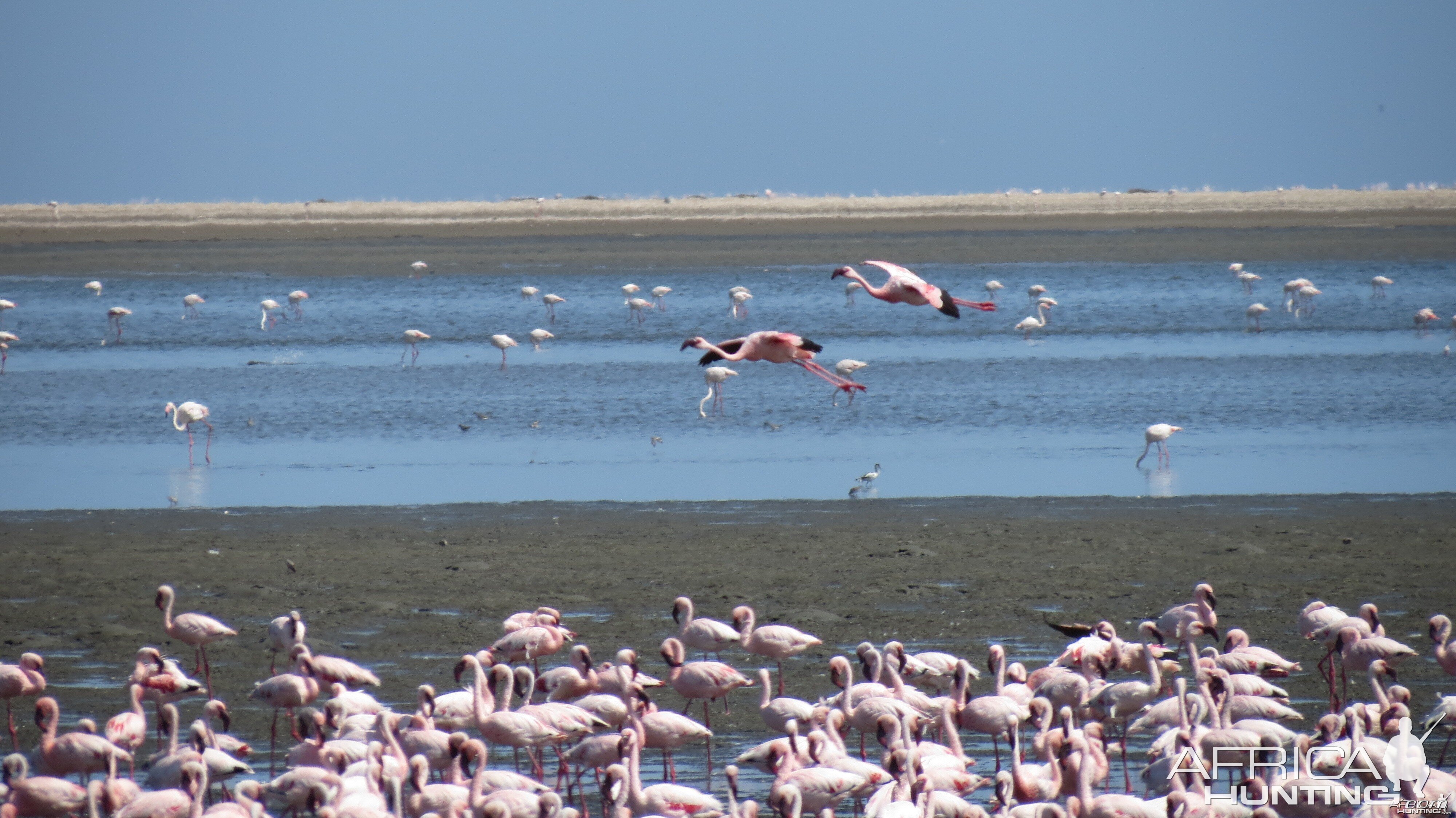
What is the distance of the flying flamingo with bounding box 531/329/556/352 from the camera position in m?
25.0

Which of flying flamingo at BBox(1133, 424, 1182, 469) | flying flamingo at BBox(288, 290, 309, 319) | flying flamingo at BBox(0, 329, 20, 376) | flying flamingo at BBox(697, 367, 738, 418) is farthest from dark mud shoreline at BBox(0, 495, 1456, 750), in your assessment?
flying flamingo at BBox(288, 290, 309, 319)

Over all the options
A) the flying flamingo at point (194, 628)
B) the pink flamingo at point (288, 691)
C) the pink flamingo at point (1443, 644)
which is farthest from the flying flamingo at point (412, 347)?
the pink flamingo at point (1443, 644)

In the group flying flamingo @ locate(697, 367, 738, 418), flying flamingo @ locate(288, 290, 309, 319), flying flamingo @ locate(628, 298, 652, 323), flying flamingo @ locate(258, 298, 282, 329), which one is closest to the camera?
flying flamingo @ locate(697, 367, 738, 418)

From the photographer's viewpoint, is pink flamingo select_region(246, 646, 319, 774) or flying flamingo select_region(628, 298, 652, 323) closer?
pink flamingo select_region(246, 646, 319, 774)

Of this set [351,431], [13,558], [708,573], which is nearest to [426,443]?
[351,431]

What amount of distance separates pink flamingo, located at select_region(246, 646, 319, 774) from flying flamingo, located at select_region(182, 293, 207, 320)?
22.7 m

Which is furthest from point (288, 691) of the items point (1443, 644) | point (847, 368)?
point (847, 368)

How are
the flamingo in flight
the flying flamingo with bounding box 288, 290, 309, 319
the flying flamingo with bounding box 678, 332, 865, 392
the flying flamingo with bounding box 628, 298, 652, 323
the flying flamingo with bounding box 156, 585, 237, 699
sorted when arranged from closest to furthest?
the flying flamingo with bounding box 156, 585, 237, 699 < the flamingo in flight < the flying flamingo with bounding box 678, 332, 865, 392 < the flying flamingo with bounding box 628, 298, 652, 323 < the flying flamingo with bounding box 288, 290, 309, 319

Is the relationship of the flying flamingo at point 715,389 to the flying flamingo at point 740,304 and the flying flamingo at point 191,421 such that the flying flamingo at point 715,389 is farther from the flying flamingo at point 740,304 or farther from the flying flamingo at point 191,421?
the flying flamingo at point 740,304

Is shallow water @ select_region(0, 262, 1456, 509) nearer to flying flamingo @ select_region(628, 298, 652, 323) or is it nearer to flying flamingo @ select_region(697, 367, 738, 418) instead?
flying flamingo @ select_region(697, 367, 738, 418)

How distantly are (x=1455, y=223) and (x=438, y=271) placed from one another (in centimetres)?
2799

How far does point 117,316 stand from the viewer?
2678 centimetres

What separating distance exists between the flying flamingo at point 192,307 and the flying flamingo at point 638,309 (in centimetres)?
796

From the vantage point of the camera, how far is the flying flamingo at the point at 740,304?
27625mm
